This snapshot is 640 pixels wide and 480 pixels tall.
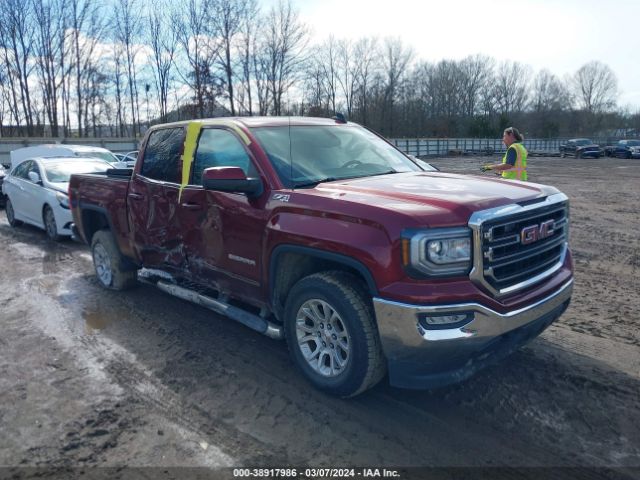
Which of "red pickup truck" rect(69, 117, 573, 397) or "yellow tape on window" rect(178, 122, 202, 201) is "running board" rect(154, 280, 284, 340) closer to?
"red pickup truck" rect(69, 117, 573, 397)

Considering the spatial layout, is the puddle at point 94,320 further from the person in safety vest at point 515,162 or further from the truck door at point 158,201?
the person in safety vest at point 515,162

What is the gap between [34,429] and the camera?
11.5 feet

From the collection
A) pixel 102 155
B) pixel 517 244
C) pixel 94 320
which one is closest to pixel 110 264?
pixel 94 320

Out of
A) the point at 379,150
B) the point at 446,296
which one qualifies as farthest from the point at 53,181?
the point at 446,296

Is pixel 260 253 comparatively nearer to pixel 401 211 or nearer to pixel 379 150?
pixel 401 211

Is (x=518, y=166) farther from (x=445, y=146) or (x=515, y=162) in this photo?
(x=445, y=146)

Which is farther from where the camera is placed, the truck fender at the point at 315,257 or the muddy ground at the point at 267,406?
the truck fender at the point at 315,257

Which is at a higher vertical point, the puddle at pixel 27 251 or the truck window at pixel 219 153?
the truck window at pixel 219 153

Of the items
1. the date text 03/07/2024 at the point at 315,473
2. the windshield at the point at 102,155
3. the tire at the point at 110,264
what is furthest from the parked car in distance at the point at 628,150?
the date text 03/07/2024 at the point at 315,473

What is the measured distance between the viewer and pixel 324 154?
14.9 feet

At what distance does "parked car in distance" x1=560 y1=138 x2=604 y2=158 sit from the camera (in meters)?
44.9

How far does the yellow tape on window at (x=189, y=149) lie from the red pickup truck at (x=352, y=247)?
0.05 ft

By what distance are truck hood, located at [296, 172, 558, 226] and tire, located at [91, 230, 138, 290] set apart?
350 centimetres

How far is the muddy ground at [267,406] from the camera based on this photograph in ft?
10.3
